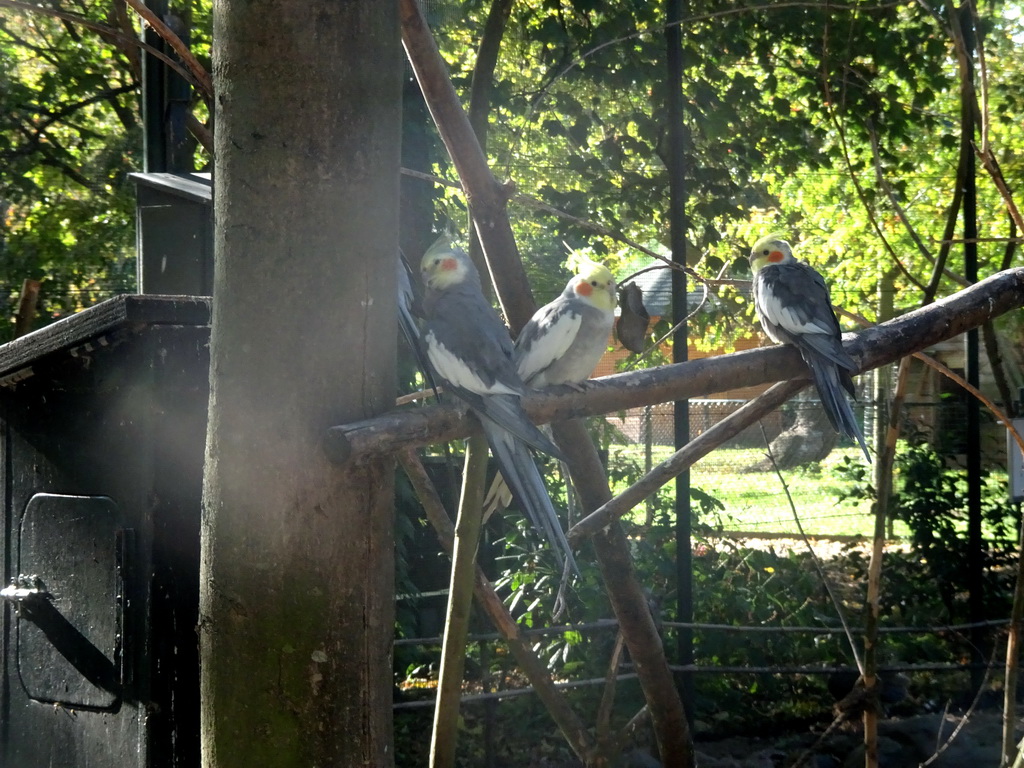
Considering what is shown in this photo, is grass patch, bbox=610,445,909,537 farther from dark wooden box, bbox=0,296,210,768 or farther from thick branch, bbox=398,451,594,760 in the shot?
dark wooden box, bbox=0,296,210,768

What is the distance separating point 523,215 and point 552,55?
2.77 feet

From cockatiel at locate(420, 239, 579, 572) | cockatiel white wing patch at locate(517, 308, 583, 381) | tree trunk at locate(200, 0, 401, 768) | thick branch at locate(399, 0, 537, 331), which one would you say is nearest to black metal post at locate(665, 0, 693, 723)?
cockatiel white wing patch at locate(517, 308, 583, 381)

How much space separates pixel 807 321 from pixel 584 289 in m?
0.75

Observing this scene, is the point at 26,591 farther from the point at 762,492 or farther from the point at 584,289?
the point at 762,492

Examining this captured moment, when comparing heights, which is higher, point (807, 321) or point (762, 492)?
point (807, 321)

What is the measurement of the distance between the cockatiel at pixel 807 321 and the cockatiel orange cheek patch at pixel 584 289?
67 centimetres

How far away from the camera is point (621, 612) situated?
2570 mm

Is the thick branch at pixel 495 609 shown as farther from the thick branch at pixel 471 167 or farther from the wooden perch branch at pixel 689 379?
the thick branch at pixel 471 167

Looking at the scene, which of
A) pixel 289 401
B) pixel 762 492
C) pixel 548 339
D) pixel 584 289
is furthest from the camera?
pixel 762 492

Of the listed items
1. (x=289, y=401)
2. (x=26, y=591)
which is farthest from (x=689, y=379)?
(x=26, y=591)

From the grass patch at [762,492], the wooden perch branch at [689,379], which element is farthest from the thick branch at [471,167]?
the grass patch at [762,492]

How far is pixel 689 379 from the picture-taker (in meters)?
2.11

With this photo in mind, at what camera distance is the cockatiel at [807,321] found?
9.72ft

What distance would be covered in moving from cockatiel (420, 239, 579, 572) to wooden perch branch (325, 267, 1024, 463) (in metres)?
0.09
